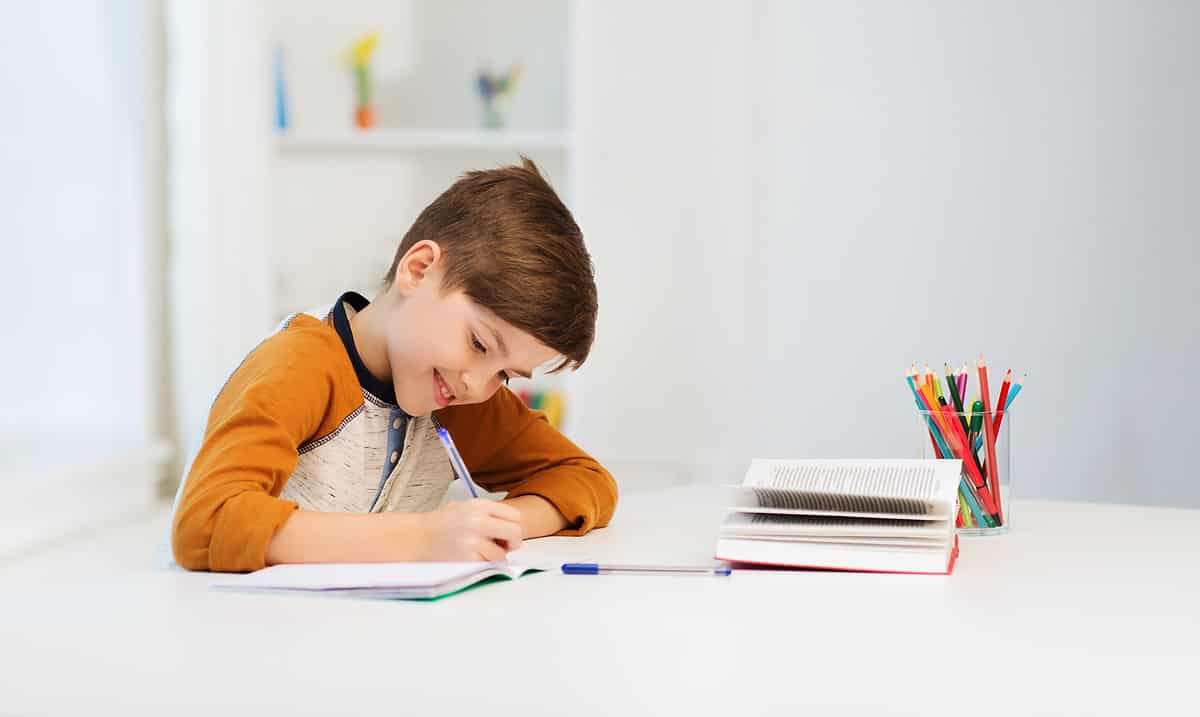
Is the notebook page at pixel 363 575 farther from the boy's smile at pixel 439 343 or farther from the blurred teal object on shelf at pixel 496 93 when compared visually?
the blurred teal object on shelf at pixel 496 93

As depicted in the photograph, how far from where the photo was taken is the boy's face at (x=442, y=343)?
119cm

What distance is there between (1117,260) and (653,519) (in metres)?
1.38

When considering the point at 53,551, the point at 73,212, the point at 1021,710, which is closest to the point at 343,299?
the point at 53,551

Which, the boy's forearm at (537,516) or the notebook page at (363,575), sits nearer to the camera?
the notebook page at (363,575)

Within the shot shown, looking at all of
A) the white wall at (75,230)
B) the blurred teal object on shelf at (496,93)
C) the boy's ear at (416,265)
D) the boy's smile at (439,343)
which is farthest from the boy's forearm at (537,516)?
the blurred teal object on shelf at (496,93)

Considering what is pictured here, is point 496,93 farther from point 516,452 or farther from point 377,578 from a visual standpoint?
point 377,578

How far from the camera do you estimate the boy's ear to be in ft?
4.00

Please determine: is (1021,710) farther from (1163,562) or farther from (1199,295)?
(1199,295)

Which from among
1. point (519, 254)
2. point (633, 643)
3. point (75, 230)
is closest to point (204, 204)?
point (75, 230)

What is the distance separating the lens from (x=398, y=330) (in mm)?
1220

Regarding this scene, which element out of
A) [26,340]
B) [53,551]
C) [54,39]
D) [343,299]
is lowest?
[53,551]

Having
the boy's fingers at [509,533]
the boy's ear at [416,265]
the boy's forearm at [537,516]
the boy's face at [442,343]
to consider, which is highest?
the boy's ear at [416,265]

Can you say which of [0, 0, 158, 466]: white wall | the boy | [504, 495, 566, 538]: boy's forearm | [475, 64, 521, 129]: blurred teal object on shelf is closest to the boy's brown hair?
the boy

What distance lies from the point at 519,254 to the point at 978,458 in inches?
19.8
